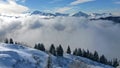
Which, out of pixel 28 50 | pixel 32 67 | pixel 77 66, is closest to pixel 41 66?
pixel 32 67

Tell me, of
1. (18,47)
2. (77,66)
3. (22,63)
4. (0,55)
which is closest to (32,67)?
(22,63)

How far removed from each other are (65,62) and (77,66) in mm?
108950

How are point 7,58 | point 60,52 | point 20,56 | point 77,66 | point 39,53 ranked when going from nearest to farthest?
point 77,66
point 7,58
point 20,56
point 39,53
point 60,52

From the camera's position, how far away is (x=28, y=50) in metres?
182

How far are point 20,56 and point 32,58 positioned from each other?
920 cm

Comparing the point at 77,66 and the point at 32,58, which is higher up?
the point at 77,66

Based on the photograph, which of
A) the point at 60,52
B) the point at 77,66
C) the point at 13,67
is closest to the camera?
the point at 77,66

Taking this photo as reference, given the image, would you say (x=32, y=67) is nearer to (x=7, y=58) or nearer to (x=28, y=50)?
(x=7, y=58)

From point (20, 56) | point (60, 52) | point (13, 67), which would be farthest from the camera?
point (60, 52)

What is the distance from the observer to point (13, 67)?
445 feet

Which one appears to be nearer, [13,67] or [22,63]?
[13,67]

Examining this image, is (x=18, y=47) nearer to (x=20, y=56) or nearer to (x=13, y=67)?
(x=20, y=56)

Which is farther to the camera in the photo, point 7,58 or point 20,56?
point 20,56

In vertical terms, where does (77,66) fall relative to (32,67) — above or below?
above
